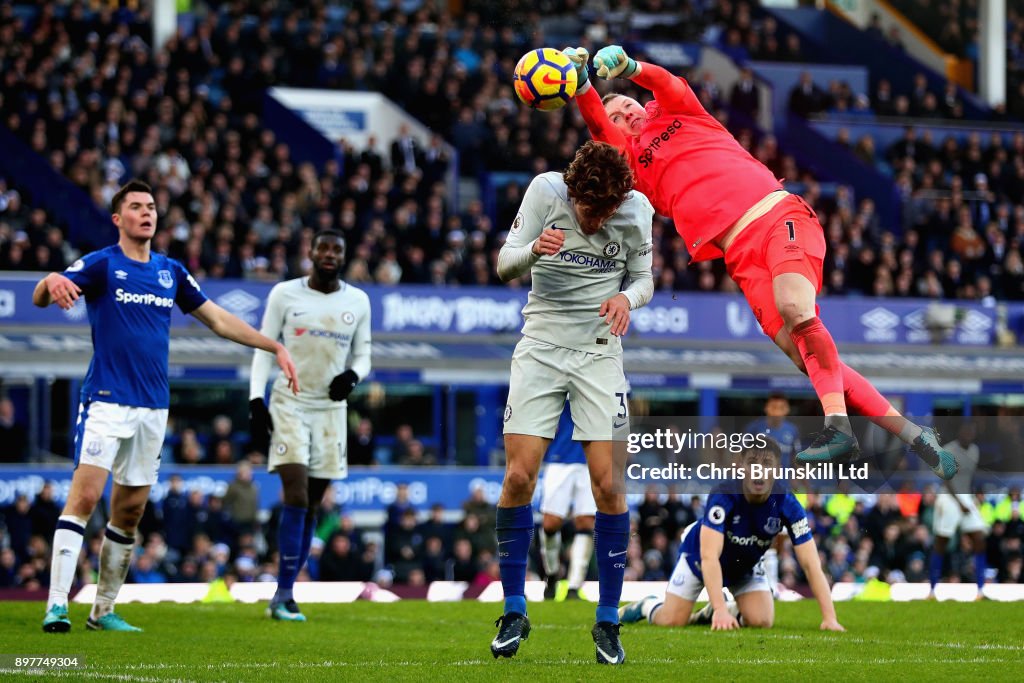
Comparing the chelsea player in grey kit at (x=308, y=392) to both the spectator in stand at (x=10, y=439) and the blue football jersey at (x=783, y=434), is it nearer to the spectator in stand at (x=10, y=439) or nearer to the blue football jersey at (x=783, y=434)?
the blue football jersey at (x=783, y=434)

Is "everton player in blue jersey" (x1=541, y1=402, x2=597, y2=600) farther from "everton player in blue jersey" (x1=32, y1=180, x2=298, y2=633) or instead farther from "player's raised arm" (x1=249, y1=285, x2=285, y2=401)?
"everton player in blue jersey" (x1=32, y1=180, x2=298, y2=633)

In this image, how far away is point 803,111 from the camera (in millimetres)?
34281

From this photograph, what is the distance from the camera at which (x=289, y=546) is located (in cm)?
1076

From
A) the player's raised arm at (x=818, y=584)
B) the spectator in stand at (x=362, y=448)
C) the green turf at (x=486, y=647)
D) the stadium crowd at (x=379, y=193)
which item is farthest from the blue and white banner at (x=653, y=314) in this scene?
the player's raised arm at (x=818, y=584)

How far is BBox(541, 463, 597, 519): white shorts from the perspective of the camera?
44.9 ft

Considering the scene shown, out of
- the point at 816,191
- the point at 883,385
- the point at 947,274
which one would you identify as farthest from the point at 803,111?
the point at 883,385

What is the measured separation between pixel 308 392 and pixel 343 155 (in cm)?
1685

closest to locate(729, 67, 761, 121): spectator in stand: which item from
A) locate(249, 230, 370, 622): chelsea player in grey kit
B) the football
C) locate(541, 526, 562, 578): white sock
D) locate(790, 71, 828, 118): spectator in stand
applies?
locate(790, 71, 828, 118): spectator in stand

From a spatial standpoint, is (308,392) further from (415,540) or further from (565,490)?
(415,540)

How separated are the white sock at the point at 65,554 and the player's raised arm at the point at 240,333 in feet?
4.52

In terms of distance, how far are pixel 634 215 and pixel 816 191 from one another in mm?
23200

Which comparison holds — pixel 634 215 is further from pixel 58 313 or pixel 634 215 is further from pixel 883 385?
pixel 883 385

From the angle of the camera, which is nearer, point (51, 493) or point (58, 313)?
point (51, 493)

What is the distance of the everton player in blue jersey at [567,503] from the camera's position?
13656 millimetres
